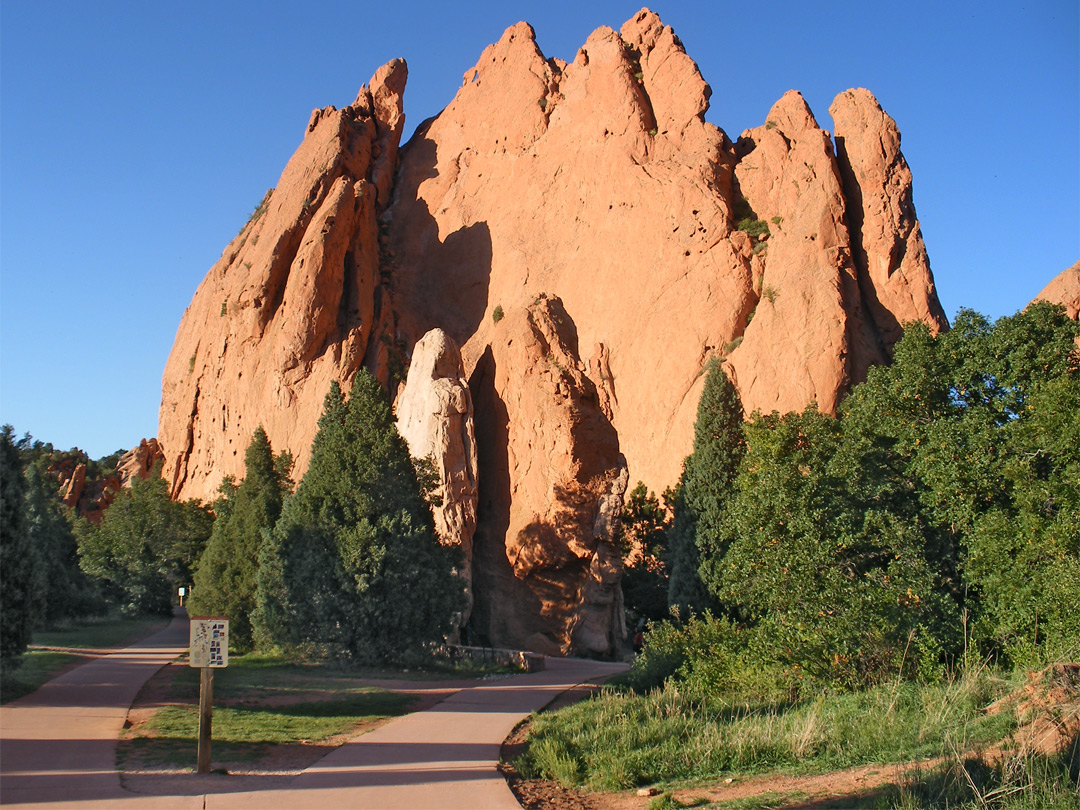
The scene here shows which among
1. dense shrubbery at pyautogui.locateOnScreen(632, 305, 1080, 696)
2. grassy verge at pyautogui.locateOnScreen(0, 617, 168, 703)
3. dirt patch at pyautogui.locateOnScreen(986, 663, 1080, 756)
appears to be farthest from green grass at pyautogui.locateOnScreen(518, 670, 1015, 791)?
grassy verge at pyautogui.locateOnScreen(0, 617, 168, 703)

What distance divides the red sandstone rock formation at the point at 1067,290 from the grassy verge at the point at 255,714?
103 feet

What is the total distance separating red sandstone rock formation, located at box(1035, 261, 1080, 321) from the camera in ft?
114

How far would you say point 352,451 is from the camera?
73.8ft

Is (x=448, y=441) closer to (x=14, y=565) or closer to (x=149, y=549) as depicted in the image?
(x=14, y=565)

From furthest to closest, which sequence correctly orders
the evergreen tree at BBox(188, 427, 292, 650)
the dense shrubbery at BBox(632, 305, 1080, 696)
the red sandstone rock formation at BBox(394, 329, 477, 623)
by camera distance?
1. the red sandstone rock formation at BBox(394, 329, 477, 623)
2. the evergreen tree at BBox(188, 427, 292, 650)
3. the dense shrubbery at BBox(632, 305, 1080, 696)

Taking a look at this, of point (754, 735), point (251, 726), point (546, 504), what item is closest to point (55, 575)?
point (546, 504)

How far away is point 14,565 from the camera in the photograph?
1486 centimetres

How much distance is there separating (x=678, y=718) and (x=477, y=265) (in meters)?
43.1

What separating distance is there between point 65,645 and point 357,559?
10.8 metres

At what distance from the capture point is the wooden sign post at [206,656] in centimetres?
924

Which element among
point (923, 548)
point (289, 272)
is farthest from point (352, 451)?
point (289, 272)

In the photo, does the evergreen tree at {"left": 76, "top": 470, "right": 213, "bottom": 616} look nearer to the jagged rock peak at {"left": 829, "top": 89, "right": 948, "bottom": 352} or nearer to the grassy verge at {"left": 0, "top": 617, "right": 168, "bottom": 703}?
the grassy verge at {"left": 0, "top": 617, "right": 168, "bottom": 703}

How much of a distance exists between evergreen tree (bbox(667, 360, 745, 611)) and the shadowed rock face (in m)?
3.43

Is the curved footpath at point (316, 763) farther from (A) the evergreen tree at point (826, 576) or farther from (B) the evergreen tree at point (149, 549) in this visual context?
(B) the evergreen tree at point (149, 549)
